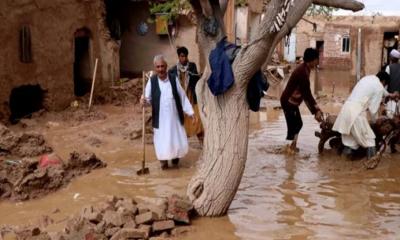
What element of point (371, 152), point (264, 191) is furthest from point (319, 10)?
point (264, 191)

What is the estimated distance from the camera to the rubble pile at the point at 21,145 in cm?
960

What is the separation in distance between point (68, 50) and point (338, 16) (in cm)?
1742

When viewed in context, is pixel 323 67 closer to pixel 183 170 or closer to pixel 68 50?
pixel 68 50

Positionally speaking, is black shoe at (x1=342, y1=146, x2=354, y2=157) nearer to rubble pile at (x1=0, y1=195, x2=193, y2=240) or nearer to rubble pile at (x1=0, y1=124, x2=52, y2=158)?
rubble pile at (x1=0, y1=195, x2=193, y2=240)

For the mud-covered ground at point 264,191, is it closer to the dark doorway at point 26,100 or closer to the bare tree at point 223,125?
the bare tree at point 223,125

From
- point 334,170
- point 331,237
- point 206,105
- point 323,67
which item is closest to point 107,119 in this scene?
point 334,170

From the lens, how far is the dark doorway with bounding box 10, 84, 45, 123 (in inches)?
552

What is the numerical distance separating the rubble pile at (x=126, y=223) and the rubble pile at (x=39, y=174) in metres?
1.43

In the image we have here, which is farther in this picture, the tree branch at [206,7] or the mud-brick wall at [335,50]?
the mud-brick wall at [335,50]

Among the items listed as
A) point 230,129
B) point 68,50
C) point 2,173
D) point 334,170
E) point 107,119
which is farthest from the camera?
point 68,50

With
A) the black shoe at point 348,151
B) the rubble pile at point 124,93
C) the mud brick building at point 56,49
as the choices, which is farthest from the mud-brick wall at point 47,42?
the black shoe at point 348,151

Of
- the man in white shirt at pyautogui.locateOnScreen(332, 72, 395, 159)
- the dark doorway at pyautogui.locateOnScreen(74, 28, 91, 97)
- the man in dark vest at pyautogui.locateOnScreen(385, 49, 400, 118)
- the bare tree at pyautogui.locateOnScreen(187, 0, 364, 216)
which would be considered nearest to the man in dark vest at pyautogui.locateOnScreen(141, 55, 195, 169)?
the bare tree at pyautogui.locateOnScreen(187, 0, 364, 216)

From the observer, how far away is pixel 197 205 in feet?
20.2

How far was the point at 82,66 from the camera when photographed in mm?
15906
